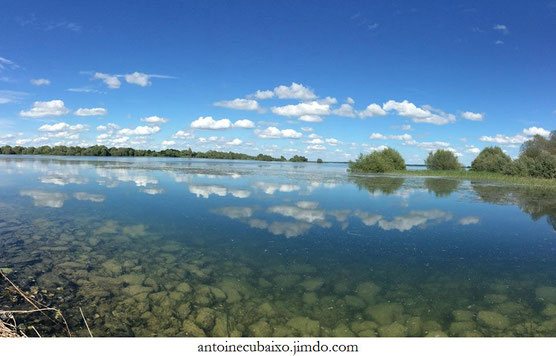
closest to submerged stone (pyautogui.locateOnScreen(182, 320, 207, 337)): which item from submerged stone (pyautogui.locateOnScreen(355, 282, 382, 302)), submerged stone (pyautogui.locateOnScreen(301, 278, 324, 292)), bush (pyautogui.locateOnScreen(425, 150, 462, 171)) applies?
submerged stone (pyautogui.locateOnScreen(301, 278, 324, 292))

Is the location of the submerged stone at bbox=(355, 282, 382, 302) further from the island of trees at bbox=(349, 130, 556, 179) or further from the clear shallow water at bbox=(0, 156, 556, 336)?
the island of trees at bbox=(349, 130, 556, 179)

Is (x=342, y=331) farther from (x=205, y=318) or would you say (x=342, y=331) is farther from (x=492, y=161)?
(x=492, y=161)

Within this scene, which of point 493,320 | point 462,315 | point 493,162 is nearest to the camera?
point 493,320

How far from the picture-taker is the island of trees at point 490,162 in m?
48.8

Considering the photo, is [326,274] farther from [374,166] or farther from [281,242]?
[374,166]

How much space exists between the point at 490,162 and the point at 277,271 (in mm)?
70554

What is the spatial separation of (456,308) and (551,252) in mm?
5795

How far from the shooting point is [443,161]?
76.3 meters

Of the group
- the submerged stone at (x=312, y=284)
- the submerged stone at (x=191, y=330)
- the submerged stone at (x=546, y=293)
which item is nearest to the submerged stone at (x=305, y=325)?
the submerged stone at (x=312, y=284)

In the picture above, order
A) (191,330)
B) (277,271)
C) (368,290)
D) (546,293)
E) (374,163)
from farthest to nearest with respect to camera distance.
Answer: (374,163), (277,271), (546,293), (368,290), (191,330)

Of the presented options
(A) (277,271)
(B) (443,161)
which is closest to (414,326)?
(A) (277,271)

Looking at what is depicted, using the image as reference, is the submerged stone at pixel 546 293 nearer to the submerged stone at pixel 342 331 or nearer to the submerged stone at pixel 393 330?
the submerged stone at pixel 393 330

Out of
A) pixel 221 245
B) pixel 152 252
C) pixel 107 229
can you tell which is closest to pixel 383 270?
pixel 221 245

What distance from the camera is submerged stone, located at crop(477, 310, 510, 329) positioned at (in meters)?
5.28
